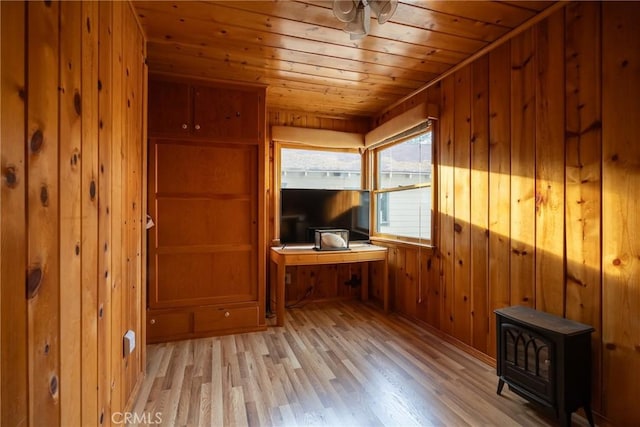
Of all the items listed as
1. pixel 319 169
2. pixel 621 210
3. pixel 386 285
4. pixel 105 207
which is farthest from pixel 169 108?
pixel 621 210

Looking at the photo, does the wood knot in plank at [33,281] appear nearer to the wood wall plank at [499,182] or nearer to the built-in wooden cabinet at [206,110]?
the built-in wooden cabinet at [206,110]

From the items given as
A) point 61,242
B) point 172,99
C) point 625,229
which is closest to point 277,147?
point 172,99

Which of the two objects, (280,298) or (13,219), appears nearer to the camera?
(13,219)

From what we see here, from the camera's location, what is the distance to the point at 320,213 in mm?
3539

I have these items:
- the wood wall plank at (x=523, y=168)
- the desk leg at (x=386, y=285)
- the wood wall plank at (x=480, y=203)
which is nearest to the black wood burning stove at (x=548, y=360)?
the wood wall plank at (x=523, y=168)

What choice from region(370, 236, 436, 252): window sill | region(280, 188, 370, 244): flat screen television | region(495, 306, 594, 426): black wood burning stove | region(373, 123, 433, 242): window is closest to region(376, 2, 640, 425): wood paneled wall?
region(495, 306, 594, 426): black wood burning stove

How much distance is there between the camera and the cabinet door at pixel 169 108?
102 inches

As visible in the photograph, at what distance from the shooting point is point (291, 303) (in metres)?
3.64

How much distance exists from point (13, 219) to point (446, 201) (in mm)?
2734

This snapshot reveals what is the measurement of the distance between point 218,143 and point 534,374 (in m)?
2.94

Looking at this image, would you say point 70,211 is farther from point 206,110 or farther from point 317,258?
point 317,258

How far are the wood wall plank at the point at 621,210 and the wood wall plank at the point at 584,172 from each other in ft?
0.11

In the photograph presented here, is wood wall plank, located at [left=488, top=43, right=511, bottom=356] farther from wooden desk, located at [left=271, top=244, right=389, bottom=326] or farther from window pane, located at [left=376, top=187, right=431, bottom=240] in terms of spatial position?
wooden desk, located at [left=271, top=244, right=389, bottom=326]

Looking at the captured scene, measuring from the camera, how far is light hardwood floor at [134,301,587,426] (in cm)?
164
